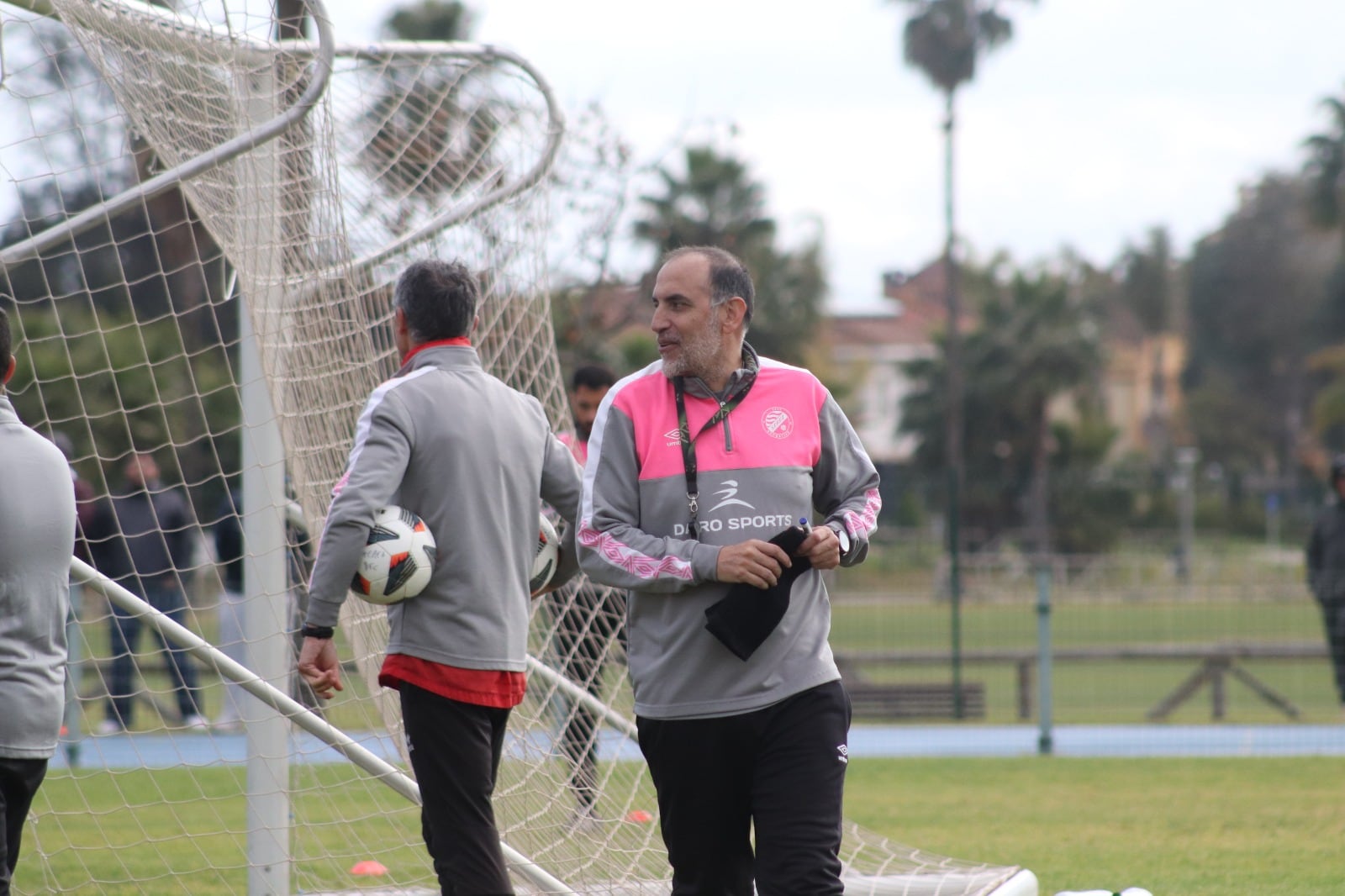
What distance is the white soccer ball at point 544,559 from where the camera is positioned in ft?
13.9

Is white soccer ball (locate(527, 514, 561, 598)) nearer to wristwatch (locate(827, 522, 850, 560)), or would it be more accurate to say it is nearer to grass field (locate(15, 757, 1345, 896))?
wristwatch (locate(827, 522, 850, 560))

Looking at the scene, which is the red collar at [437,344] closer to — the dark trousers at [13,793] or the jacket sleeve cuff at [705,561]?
the jacket sleeve cuff at [705,561]

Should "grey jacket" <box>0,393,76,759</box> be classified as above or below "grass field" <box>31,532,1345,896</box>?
above

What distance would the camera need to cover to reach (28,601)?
3.33m

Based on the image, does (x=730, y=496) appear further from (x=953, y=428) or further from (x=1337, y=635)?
(x=953, y=428)

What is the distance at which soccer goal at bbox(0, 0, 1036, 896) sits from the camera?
4988 mm

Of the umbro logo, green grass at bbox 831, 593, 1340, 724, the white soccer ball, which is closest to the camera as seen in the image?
the umbro logo

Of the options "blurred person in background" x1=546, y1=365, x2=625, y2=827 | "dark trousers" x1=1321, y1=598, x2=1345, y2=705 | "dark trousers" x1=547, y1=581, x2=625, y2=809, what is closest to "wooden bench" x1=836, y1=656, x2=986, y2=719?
"dark trousers" x1=1321, y1=598, x2=1345, y2=705

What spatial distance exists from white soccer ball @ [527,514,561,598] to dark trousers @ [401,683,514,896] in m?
0.56

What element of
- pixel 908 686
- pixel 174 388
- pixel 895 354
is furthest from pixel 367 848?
pixel 895 354

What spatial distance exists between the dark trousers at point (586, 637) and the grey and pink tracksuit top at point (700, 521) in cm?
216

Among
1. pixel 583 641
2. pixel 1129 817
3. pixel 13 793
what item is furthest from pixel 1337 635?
pixel 13 793

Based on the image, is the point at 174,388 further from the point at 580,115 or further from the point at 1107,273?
the point at 1107,273

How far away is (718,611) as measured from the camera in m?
3.62
